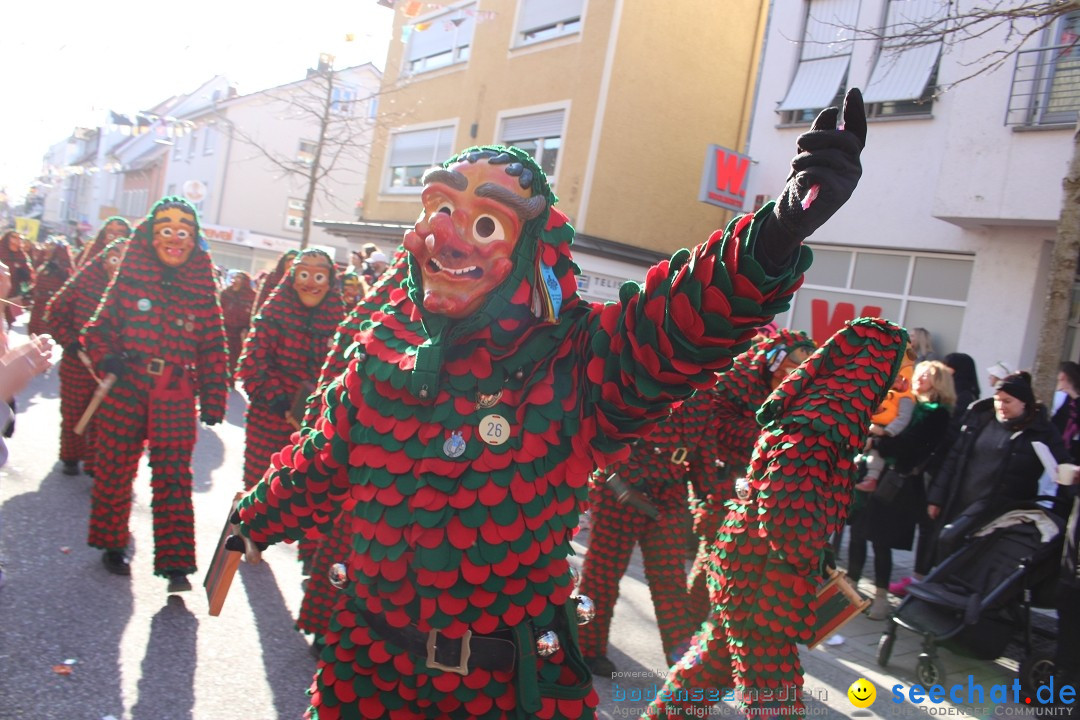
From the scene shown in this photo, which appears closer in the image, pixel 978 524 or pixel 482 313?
pixel 482 313

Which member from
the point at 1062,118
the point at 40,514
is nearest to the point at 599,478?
the point at 40,514

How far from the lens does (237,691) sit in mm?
3557

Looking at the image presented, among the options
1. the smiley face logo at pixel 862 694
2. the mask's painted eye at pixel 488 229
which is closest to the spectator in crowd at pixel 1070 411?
the smiley face logo at pixel 862 694

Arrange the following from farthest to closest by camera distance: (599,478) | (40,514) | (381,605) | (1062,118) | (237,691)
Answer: (1062,118)
(40,514)
(599,478)
(237,691)
(381,605)

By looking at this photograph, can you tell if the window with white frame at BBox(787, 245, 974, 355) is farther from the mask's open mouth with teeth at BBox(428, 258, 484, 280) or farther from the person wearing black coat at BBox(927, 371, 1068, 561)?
the mask's open mouth with teeth at BBox(428, 258, 484, 280)

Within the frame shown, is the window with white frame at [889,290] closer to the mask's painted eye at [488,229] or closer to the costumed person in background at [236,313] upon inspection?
the costumed person in background at [236,313]

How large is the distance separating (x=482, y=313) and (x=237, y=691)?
246cm

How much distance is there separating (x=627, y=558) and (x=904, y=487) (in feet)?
8.91

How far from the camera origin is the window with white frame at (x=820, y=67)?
1127 centimetres

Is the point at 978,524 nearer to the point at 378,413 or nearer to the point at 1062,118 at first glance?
the point at 378,413

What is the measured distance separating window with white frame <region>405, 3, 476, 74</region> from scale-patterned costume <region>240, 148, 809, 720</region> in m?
16.4

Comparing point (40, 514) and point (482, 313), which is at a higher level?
point (482, 313)

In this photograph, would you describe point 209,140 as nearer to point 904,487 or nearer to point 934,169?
point 934,169

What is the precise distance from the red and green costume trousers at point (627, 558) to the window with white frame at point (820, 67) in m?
8.66
